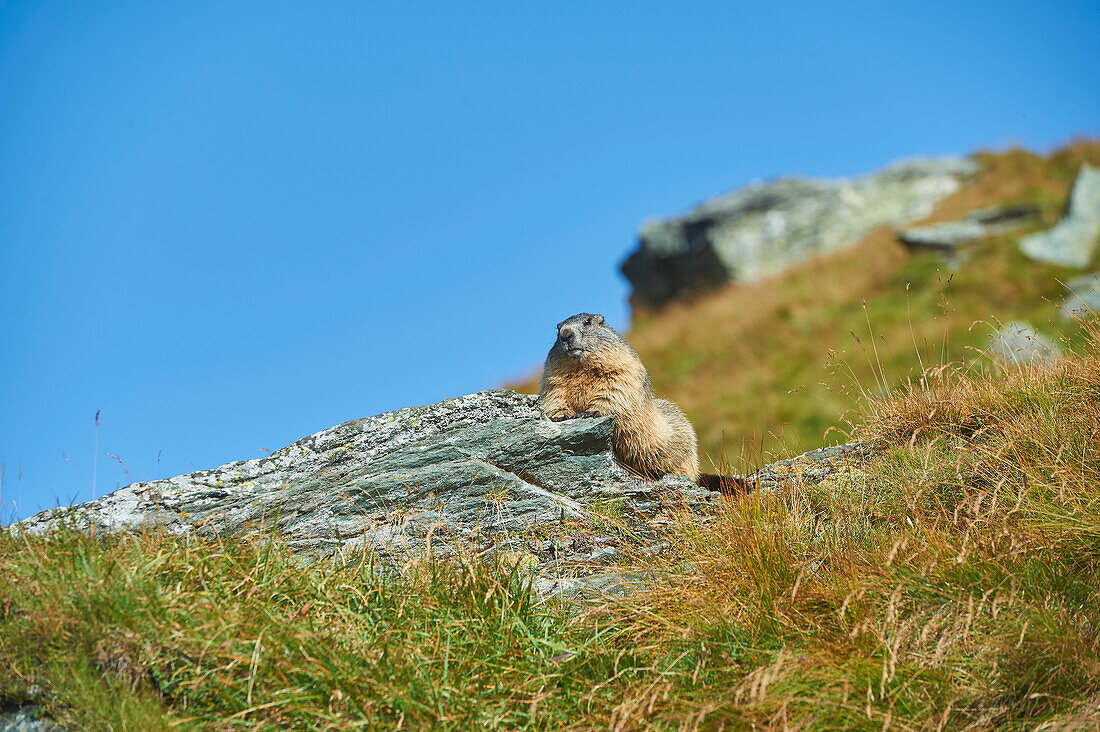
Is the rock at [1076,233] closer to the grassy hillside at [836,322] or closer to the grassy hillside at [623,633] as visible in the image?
the grassy hillside at [836,322]

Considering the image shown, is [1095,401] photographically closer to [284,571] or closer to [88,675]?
[284,571]

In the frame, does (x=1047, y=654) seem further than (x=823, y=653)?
No

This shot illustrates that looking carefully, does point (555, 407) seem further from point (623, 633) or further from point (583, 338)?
point (623, 633)

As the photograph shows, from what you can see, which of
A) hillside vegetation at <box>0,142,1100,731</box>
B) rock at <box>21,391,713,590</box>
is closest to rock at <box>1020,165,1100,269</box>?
hillside vegetation at <box>0,142,1100,731</box>

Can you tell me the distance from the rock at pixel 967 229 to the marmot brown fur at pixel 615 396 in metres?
16.8

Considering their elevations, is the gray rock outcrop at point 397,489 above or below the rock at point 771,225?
below

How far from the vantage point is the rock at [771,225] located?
30859 millimetres

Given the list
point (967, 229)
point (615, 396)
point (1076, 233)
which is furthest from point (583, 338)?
point (967, 229)

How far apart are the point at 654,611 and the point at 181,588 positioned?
250 cm

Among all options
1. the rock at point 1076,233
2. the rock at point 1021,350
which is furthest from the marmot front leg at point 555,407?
the rock at point 1076,233

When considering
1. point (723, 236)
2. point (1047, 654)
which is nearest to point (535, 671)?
point (1047, 654)

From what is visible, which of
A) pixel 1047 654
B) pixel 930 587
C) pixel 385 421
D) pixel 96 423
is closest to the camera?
pixel 1047 654

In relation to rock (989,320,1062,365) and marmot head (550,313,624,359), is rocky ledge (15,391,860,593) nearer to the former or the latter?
marmot head (550,313,624,359)

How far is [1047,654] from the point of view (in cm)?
336
